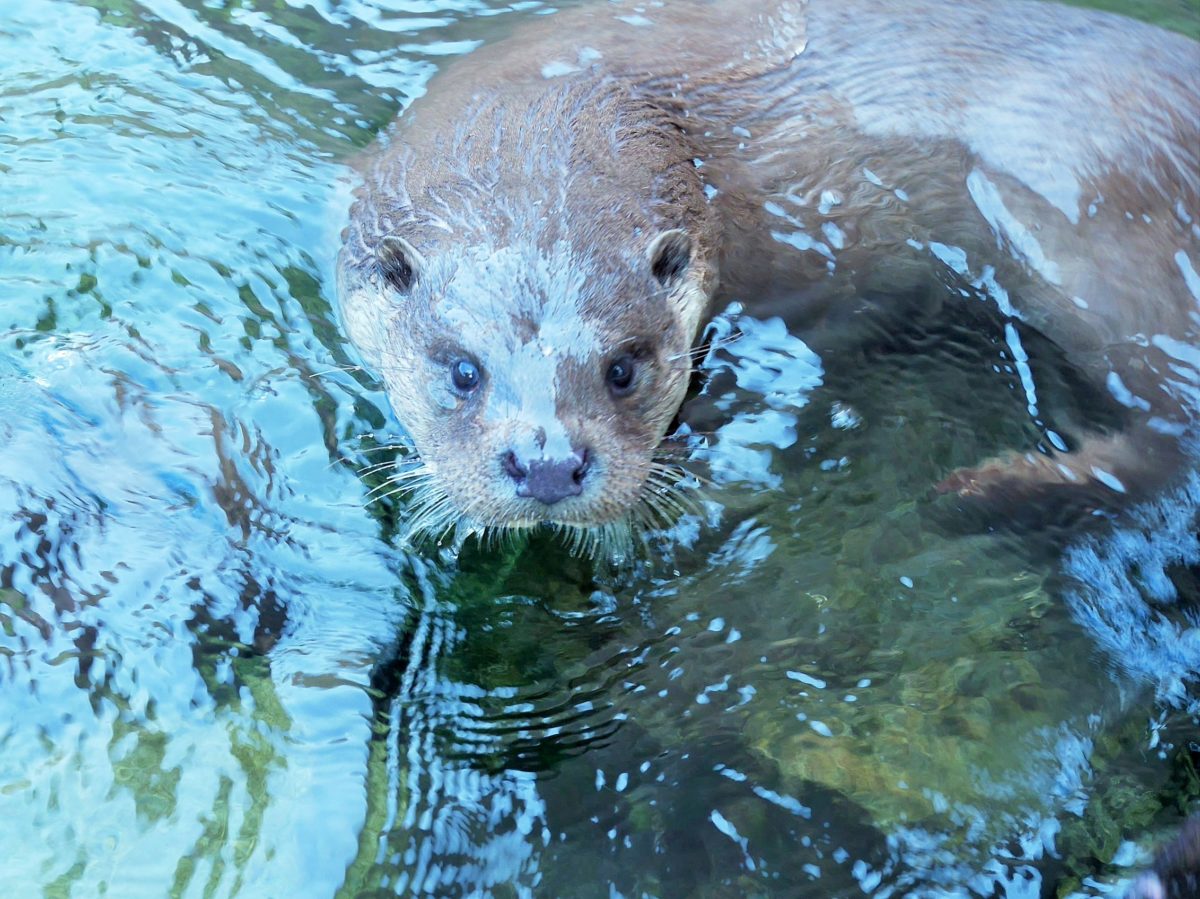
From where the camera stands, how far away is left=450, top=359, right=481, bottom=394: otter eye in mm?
3084

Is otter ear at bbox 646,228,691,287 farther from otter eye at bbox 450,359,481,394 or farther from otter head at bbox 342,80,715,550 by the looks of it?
otter eye at bbox 450,359,481,394

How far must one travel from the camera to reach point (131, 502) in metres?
3.12

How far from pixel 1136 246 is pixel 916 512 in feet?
3.66

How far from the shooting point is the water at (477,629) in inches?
106

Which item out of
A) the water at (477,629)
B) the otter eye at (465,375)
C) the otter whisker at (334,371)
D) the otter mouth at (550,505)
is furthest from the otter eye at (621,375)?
the otter whisker at (334,371)

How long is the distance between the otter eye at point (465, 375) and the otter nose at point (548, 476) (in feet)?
1.06

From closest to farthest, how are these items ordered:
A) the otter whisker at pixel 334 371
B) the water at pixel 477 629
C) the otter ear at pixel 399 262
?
the water at pixel 477 629 → the otter ear at pixel 399 262 → the otter whisker at pixel 334 371

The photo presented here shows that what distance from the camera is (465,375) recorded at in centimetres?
312

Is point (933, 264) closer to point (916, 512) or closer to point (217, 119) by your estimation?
point (916, 512)

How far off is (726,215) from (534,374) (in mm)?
1221

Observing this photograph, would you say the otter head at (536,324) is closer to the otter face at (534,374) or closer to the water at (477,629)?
the otter face at (534,374)

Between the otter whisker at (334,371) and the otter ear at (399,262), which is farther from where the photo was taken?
the otter whisker at (334,371)

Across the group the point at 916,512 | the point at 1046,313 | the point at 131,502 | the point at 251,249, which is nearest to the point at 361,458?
the point at 131,502

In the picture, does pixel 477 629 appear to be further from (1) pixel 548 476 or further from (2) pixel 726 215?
(2) pixel 726 215
